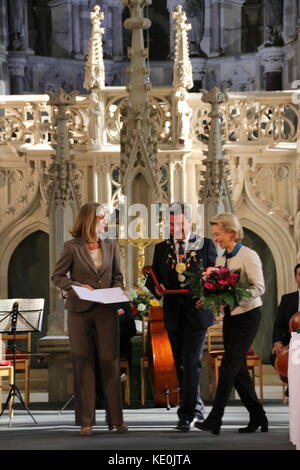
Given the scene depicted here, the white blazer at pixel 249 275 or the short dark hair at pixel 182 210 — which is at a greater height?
the short dark hair at pixel 182 210

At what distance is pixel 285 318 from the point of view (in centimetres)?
909

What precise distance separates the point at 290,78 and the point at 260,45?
1.69 meters

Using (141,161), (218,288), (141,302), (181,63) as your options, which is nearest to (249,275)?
(218,288)

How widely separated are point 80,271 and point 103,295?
0.26 metres

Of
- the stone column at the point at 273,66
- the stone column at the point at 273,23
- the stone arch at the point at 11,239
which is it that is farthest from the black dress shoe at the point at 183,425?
the stone column at the point at 273,23

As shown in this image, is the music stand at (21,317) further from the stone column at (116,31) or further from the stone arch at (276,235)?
the stone column at (116,31)

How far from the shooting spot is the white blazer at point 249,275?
299 inches

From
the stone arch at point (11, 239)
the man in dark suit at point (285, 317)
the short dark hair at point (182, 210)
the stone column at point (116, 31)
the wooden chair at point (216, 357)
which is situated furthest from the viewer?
the stone column at point (116, 31)

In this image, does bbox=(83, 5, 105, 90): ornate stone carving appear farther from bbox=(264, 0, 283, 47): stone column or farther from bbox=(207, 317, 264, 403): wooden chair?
bbox=(264, 0, 283, 47): stone column

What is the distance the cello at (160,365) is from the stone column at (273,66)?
1243 centimetres

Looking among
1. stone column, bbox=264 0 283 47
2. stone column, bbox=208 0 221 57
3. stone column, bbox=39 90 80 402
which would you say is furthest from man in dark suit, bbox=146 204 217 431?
stone column, bbox=208 0 221 57

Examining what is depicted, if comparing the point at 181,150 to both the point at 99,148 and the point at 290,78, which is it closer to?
the point at 99,148

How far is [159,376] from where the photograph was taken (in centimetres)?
929

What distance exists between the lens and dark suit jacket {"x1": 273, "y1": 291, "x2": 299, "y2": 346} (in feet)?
29.1
